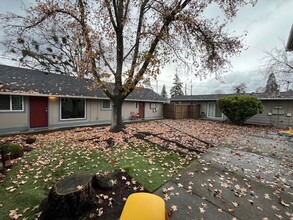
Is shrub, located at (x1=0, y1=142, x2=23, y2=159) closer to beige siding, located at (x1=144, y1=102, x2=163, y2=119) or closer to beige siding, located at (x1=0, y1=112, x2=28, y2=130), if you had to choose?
beige siding, located at (x1=0, y1=112, x2=28, y2=130)

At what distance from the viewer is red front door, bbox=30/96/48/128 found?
935 cm

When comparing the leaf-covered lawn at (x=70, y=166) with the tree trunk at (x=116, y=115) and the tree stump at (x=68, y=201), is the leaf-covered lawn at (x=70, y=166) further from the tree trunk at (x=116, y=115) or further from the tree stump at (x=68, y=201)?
the tree trunk at (x=116, y=115)

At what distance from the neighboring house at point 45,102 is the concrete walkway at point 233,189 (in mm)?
5803

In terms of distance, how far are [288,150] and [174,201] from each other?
6.93 metres

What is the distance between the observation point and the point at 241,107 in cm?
1276

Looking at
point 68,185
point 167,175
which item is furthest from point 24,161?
point 167,175

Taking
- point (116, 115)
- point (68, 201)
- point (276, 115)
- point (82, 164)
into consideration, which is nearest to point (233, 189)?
point (68, 201)

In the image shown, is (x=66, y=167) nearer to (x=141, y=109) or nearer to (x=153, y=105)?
(x=141, y=109)

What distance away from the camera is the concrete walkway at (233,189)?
9.39 ft

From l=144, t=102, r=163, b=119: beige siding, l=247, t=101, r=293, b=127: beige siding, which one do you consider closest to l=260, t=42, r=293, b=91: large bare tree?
l=247, t=101, r=293, b=127: beige siding

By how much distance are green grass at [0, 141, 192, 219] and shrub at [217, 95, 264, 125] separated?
33.0 ft

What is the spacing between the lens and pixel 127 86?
27.2ft

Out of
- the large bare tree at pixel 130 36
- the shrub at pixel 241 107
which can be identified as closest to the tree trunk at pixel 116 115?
the large bare tree at pixel 130 36

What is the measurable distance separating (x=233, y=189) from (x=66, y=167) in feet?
14.9
